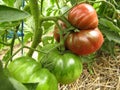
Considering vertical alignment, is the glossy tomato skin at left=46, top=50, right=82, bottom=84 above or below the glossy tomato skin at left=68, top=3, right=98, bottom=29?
below

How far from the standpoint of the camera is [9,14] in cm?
49

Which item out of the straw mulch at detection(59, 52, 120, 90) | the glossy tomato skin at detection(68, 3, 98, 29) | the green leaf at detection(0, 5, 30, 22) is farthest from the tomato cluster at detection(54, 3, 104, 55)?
the straw mulch at detection(59, 52, 120, 90)

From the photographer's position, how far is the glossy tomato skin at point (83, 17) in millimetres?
811

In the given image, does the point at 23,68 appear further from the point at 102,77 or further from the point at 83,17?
the point at 102,77

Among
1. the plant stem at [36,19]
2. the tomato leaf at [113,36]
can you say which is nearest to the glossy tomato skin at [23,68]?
the plant stem at [36,19]

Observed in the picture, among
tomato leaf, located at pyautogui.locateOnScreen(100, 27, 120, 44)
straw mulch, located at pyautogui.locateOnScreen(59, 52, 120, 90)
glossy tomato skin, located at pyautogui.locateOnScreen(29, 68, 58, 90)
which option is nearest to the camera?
glossy tomato skin, located at pyautogui.locateOnScreen(29, 68, 58, 90)

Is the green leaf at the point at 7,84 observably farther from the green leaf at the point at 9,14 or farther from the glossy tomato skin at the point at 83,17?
the glossy tomato skin at the point at 83,17

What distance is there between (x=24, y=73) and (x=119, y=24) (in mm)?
537

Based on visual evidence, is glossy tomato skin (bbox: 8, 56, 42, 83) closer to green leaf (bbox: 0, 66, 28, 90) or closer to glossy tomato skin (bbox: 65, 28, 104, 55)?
glossy tomato skin (bbox: 65, 28, 104, 55)

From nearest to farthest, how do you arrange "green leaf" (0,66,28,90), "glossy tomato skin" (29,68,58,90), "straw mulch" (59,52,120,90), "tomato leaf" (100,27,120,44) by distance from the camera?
"green leaf" (0,66,28,90), "glossy tomato skin" (29,68,58,90), "tomato leaf" (100,27,120,44), "straw mulch" (59,52,120,90)

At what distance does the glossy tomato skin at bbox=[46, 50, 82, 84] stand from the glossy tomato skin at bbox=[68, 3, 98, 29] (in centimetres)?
9

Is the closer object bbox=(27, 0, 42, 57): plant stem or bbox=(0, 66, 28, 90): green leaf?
bbox=(0, 66, 28, 90): green leaf

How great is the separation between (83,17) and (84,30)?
0.04 meters

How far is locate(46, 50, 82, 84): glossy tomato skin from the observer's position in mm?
834
